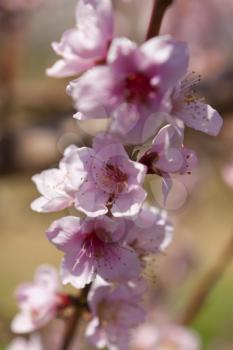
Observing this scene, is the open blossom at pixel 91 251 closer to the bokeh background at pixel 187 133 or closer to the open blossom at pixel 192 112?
the open blossom at pixel 192 112

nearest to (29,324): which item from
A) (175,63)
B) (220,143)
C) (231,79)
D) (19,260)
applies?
(175,63)

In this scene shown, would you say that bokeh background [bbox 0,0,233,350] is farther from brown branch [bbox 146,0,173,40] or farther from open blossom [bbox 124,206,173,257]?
brown branch [bbox 146,0,173,40]

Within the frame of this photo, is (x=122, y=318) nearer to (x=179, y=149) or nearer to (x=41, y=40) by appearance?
(x=179, y=149)

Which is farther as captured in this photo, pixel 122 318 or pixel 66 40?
pixel 122 318

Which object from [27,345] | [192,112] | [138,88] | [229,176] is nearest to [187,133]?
[229,176]

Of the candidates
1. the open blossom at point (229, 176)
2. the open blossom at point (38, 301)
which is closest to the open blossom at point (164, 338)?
the open blossom at point (229, 176)

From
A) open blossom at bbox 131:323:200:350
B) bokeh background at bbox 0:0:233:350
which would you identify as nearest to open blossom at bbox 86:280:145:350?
bokeh background at bbox 0:0:233:350
